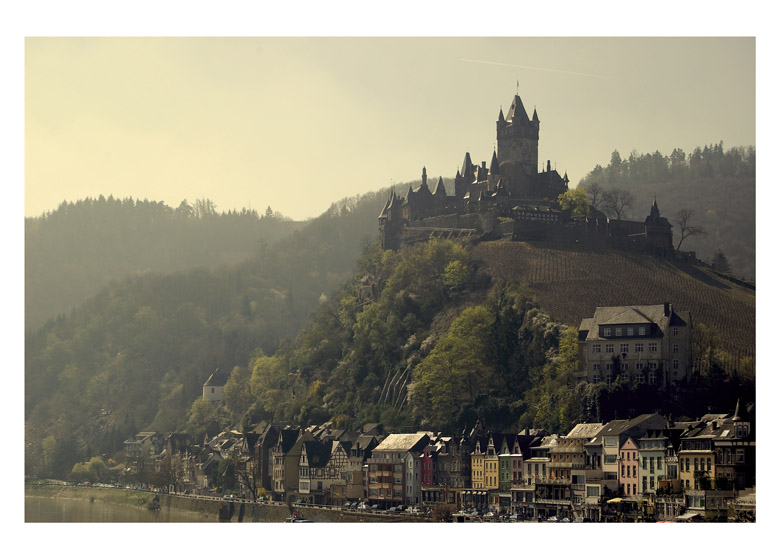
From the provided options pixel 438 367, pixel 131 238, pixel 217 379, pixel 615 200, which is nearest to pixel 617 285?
pixel 438 367

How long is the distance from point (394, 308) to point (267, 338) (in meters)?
49.6

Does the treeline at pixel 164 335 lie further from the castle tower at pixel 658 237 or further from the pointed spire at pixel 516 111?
the castle tower at pixel 658 237

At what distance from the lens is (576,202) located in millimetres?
114875

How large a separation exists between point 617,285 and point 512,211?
15822mm

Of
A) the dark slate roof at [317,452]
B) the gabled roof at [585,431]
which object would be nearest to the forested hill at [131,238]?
the dark slate roof at [317,452]

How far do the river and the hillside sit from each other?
91.1ft

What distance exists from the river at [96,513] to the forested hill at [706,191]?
40.8 m

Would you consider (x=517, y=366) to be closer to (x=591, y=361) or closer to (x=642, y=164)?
(x=591, y=361)

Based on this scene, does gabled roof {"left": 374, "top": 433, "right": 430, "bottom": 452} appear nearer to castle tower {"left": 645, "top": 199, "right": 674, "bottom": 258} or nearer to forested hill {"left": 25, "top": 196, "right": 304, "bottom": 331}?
castle tower {"left": 645, "top": 199, "right": 674, "bottom": 258}

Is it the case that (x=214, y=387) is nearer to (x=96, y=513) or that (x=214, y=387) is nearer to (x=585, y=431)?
(x=96, y=513)

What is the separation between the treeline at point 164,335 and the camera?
134m

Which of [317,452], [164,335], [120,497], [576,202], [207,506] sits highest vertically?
[576,202]

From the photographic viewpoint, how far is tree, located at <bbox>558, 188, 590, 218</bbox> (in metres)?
114

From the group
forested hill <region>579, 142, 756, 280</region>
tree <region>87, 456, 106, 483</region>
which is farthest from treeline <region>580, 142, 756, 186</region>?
tree <region>87, 456, 106, 483</region>
